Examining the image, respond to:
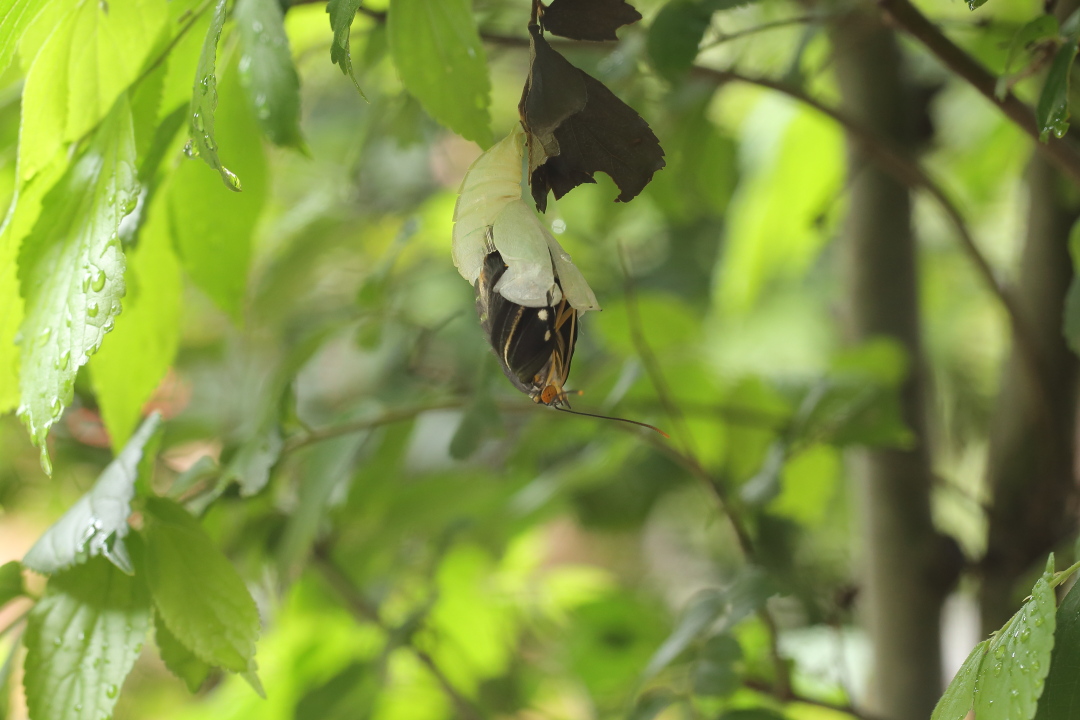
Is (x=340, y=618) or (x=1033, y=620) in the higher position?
(x=1033, y=620)

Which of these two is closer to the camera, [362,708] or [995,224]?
[362,708]

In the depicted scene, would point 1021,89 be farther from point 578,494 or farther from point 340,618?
point 340,618

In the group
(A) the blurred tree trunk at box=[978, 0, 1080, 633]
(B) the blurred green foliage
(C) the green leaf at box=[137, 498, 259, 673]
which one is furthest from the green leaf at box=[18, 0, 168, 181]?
(A) the blurred tree trunk at box=[978, 0, 1080, 633]

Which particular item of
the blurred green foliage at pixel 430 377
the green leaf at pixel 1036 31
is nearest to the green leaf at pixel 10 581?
the blurred green foliage at pixel 430 377

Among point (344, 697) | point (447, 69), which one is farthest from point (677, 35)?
point (344, 697)

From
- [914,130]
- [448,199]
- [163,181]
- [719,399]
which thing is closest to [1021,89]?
[914,130]
